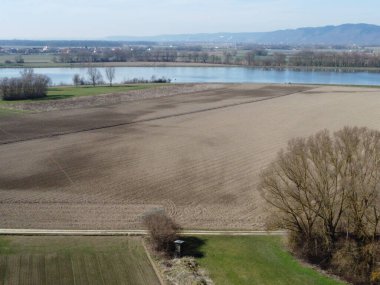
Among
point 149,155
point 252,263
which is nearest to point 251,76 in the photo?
point 149,155

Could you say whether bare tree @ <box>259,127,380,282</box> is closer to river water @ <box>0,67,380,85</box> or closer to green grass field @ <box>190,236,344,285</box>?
green grass field @ <box>190,236,344,285</box>

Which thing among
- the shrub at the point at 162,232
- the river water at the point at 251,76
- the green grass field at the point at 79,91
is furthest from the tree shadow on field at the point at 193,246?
the river water at the point at 251,76

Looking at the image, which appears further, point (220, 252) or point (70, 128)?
point (70, 128)

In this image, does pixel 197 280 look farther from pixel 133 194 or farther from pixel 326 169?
pixel 133 194

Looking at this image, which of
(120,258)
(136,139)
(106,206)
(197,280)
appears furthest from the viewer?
(136,139)

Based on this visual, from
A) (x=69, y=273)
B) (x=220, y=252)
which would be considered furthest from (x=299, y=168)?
(x=69, y=273)
